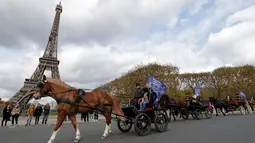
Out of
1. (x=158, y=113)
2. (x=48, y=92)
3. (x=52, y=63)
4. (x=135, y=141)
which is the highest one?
(x=52, y=63)

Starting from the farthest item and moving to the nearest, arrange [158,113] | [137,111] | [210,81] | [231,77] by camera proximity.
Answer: [210,81]
[231,77]
[158,113]
[137,111]

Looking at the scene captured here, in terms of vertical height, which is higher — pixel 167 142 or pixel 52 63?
pixel 52 63

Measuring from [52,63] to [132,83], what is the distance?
28311 mm

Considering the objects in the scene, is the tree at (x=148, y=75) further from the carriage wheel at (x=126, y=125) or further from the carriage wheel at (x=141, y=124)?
the carriage wheel at (x=141, y=124)

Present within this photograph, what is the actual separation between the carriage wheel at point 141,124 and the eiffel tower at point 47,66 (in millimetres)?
43587

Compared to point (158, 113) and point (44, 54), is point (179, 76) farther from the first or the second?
point (44, 54)

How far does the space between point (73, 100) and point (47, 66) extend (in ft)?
161

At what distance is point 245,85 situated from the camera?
36469 millimetres

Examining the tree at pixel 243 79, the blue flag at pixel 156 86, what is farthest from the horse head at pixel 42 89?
the tree at pixel 243 79

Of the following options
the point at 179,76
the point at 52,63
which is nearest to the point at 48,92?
the point at 179,76

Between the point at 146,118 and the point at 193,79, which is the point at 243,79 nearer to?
the point at 193,79

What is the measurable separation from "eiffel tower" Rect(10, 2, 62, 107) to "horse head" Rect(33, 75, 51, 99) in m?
42.4

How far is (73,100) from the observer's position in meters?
7.01

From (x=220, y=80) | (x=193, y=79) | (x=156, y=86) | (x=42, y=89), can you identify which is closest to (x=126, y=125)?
(x=156, y=86)
